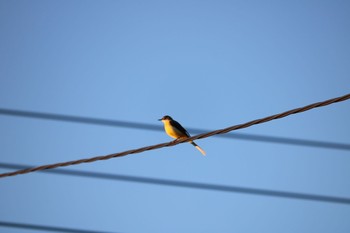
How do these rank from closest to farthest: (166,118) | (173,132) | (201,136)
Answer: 1. (201,136)
2. (173,132)
3. (166,118)

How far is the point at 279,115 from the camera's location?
4734 mm

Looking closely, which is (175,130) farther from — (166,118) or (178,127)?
(166,118)

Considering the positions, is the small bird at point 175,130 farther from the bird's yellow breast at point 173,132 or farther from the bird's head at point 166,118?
the bird's head at point 166,118

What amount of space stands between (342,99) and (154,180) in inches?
119

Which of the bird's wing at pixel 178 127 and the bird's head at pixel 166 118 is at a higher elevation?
the bird's head at pixel 166 118

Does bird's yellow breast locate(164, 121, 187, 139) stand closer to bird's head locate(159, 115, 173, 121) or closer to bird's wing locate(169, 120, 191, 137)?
bird's wing locate(169, 120, 191, 137)

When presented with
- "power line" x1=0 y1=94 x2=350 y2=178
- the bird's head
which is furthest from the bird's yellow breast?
"power line" x1=0 y1=94 x2=350 y2=178

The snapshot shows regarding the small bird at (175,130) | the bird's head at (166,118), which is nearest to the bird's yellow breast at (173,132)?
the small bird at (175,130)

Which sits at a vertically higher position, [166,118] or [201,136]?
[166,118]

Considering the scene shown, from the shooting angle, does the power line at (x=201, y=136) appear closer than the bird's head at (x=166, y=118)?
Yes

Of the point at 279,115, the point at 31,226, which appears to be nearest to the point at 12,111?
the point at 31,226

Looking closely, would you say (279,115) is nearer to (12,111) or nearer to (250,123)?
(250,123)

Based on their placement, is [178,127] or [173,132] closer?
[173,132]

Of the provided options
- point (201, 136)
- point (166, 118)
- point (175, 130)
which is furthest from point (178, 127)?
point (201, 136)
